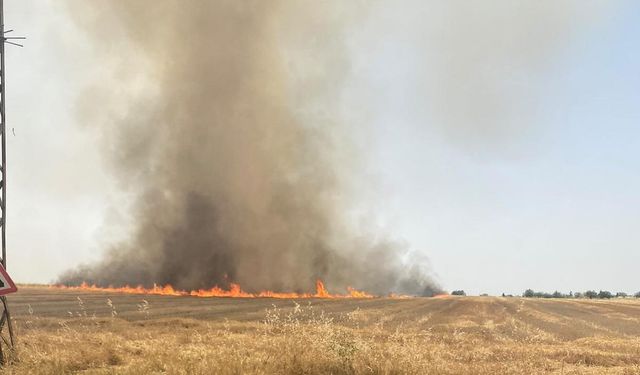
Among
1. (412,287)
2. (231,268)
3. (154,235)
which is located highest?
(154,235)

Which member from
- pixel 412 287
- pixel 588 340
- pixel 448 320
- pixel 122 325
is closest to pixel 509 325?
pixel 448 320

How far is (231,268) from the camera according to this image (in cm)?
7181

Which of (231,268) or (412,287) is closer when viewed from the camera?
(231,268)

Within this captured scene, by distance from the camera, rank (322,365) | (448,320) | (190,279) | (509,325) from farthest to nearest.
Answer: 1. (190,279)
2. (448,320)
3. (509,325)
4. (322,365)

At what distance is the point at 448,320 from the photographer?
3144 cm

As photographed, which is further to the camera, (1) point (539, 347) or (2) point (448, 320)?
(2) point (448, 320)

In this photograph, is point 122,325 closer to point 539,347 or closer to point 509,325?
point 539,347

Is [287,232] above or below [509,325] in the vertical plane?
above

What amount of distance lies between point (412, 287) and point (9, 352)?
3889 inches

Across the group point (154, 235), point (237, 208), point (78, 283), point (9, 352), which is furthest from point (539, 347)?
point (78, 283)

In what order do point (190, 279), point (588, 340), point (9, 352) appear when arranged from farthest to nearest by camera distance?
point (190, 279) → point (588, 340) → point (9, 352)

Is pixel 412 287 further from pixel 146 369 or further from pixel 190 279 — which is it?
pixel 146 369

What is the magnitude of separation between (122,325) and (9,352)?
11.0 metres

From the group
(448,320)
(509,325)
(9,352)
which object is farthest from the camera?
(448,320)
